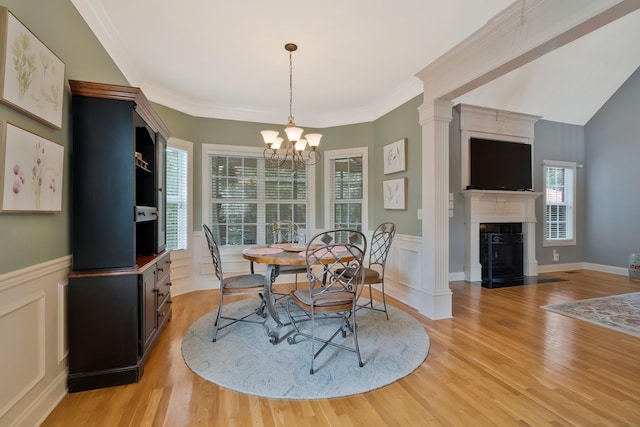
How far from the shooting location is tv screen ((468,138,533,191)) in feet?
16.0

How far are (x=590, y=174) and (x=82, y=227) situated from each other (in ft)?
26.7

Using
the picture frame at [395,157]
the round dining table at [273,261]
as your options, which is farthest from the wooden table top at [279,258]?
the picture frame at [395,157]

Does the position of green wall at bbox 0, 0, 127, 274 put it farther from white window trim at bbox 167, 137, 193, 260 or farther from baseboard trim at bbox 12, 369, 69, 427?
white window trim at bbox 167, 137, 193, 260

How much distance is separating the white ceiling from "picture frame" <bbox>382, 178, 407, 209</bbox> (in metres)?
1.08

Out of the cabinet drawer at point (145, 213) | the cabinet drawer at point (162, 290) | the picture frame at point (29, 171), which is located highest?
the picture frame at point (29, 171)

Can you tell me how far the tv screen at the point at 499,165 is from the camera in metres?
4.87

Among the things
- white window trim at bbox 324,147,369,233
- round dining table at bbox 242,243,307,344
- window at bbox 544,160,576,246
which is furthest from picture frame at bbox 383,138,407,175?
window at bbox 544,160,576,246

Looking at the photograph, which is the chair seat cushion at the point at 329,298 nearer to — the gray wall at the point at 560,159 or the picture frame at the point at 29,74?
the picture frame at the point at 29,74

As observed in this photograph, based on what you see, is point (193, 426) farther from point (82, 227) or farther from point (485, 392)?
point (485, 392)

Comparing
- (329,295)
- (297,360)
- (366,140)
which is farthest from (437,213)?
(297,360)

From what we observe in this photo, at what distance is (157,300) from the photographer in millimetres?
2549

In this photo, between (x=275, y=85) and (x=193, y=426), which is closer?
(x=193, y=426)

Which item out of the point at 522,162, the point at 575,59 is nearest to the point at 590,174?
the point at 522,162

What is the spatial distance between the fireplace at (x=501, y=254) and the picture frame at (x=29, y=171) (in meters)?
5.27
